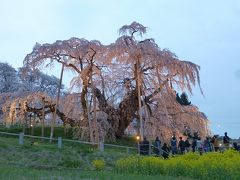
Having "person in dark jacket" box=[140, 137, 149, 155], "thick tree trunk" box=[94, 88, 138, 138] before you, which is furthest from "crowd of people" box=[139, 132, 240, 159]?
"thick tree trunk" box=[94, 88, 138, 138]

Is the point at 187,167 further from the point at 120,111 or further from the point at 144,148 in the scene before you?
the point at 120,111

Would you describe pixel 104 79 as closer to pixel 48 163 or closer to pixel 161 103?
pixel 161 103

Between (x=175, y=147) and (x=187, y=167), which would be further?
(x=175, y=147)

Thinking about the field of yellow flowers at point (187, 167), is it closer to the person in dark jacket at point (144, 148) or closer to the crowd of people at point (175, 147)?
the crowd of people at point (175, 147)

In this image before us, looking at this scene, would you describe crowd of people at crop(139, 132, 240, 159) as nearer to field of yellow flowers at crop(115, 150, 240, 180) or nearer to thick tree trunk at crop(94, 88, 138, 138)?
thick tree trunk at crop(94, 88, 138, 138)

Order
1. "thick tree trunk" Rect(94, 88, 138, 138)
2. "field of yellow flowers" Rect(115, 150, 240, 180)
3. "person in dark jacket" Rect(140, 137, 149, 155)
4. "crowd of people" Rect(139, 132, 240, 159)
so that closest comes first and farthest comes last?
"field of yellow flowers" Rect(115, 150, 240, 180), "crowd of people" Rect(139, 132, 240, 159), "person in dark jacket" Rect(140, 137, 149, 155), "thick tree trunk" Rect(94, 88, 138, 138)

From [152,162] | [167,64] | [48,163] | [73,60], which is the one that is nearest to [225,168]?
[152,162]

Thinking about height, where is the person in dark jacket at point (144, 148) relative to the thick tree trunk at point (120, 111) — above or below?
below

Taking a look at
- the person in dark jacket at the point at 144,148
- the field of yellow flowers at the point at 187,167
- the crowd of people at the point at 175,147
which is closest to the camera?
the field of yellow flowers at the point at 187,167

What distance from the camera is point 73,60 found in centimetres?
4172

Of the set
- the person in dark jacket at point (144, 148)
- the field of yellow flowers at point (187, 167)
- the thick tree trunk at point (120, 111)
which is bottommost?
the field of yellow flowers at point (187, 167)

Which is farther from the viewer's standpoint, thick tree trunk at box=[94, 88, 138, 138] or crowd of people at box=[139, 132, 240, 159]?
thick tree trunk at box=[94, 88, 138, 138]

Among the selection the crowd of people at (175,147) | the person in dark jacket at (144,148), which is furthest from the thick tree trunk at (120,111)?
the person in dark jacket at (144,148)

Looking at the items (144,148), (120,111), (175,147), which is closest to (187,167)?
(175,147)
